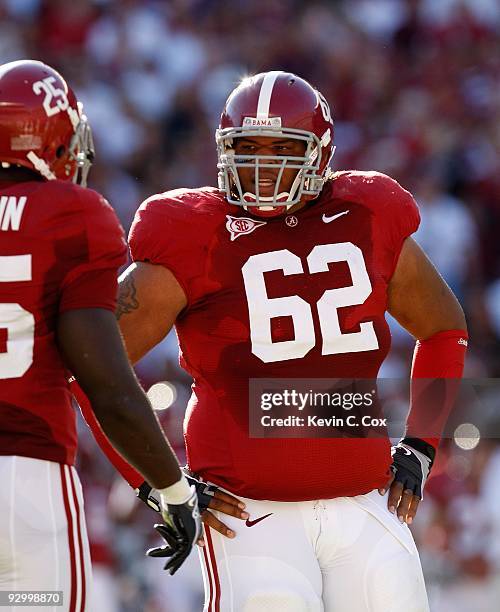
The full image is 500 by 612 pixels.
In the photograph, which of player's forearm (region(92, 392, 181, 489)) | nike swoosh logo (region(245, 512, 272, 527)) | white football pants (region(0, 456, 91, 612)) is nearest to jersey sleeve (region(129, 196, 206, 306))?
nike swoosh logo (region(245, 512, 272, 527))

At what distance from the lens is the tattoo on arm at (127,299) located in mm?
3164

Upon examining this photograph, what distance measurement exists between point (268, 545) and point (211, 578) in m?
0.17

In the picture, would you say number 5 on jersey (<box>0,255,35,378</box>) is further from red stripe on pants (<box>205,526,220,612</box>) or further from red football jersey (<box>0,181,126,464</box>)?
red stripe on pants (<box>205,526,220,612</box>)

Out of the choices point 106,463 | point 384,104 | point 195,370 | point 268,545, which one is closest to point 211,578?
point 268,545

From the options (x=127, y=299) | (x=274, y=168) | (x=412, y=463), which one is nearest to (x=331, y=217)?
(x=274, y=168)

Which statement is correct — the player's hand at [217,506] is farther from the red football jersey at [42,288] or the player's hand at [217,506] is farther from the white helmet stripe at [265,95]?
the white helmet stripe at [265,95]

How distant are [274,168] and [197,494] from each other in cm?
83

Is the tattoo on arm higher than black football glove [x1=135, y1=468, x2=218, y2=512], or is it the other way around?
the tattoo on arm

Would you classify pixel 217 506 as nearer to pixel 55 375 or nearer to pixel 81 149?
pixel 55 375

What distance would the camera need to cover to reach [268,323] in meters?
3.13

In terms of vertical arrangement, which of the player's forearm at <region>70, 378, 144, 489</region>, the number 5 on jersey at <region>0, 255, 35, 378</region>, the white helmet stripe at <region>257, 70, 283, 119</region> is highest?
the white helmet stripe at <region>257, 70, 283, 119</region>

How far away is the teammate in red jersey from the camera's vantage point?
7.98ft

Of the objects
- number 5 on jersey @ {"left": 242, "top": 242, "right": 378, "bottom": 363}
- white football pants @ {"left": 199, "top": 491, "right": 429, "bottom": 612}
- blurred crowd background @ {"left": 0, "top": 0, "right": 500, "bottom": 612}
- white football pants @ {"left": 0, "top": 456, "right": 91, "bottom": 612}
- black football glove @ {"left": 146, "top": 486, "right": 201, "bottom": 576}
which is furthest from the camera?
blurred crowd background @ {"left": 0, "top": 0, "right": 500, "bottom": 612}

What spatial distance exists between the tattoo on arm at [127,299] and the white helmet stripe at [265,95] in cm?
53
